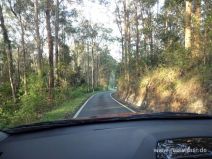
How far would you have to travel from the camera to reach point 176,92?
23.4m

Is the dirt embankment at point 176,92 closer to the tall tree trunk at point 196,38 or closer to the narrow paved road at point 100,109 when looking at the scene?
the tall tree trunk at point 196,38

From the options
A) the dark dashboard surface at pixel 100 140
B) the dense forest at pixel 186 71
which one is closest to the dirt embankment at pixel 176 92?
the dense forest at pixel 186 71

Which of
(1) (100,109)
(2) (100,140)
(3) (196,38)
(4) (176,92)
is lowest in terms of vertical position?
(1) (100,109)

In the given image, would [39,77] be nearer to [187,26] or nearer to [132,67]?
[187,26]

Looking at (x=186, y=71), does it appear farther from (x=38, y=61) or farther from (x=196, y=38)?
(x=38, y=61)

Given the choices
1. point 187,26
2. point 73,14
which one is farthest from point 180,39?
point 73,14

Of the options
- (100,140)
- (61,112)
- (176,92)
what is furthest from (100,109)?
(100,140)

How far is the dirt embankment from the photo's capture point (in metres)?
19.4

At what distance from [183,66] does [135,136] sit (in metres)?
21.8

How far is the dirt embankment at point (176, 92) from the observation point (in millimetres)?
19414

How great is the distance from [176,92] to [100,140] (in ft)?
69.3

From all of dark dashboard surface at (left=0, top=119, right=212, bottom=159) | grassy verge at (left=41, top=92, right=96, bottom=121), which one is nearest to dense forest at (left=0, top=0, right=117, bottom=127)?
grassy verge at (left=41, top=92, right=96, bottom=121)

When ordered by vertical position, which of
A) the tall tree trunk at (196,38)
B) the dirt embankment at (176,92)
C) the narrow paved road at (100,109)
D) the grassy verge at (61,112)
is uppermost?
the tall tree trunk at (196,38)

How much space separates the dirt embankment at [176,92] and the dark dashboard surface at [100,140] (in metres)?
15.2
